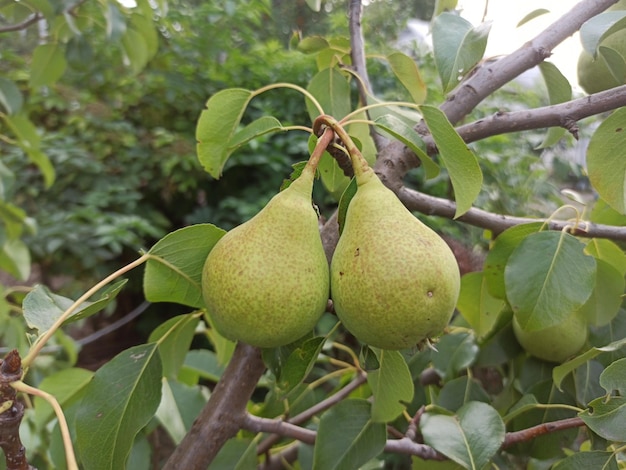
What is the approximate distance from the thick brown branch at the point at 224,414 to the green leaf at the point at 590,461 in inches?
11.7

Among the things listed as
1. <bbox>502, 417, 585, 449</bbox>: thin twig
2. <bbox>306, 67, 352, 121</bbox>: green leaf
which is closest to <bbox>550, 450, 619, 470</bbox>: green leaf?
<bbox>502, 417, 585, 449</bbox>: thin twig

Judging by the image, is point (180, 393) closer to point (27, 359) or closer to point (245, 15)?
A: point (27, 359)

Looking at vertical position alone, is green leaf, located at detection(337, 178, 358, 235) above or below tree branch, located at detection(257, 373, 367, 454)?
above

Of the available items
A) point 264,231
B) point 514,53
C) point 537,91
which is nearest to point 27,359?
point 264,231

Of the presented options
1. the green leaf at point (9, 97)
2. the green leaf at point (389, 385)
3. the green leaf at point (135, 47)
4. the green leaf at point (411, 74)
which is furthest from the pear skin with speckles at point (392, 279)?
the green leaf at point (135, 47)

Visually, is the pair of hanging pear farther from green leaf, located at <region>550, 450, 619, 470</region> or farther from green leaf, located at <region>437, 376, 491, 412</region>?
green leaf, located at <region>437, 376, 491, 412</region>

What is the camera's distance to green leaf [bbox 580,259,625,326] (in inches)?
23.8

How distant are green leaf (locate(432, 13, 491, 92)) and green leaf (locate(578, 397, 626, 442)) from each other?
310 mm

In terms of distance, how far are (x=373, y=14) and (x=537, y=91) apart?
4.15 ft

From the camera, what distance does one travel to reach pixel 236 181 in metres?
2.26

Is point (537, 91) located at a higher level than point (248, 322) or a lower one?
lower

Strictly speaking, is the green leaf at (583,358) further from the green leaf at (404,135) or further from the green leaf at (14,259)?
the green leaf at (14,259)

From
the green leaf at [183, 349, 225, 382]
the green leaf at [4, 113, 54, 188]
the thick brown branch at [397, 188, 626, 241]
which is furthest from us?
the green leaf at [4, 113, 54, 188]

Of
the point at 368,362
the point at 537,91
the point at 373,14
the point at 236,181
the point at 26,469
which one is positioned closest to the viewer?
the point at 26,469
